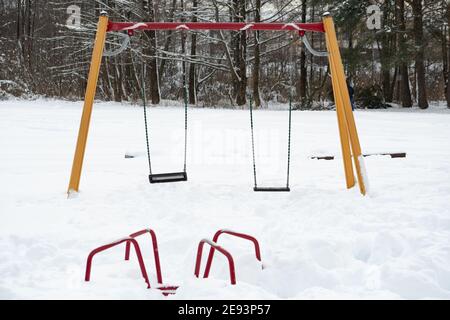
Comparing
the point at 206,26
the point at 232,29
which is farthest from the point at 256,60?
the point at 206,26

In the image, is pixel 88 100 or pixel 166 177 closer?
pixel 88 100

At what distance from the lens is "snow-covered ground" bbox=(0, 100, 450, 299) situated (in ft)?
10.6

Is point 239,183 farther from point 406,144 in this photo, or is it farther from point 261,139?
point 406,144

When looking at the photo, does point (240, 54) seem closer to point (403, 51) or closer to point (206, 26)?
point (403, 51)

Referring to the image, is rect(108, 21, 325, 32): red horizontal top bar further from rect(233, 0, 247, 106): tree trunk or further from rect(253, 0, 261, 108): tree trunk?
rect(253, 0, 261, 108): tree trunk

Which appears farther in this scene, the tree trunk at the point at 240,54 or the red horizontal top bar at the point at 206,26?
the tree trunk at the point at 240,54

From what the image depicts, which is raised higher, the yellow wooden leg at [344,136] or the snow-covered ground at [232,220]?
the yellow wooden leg at [344,136]

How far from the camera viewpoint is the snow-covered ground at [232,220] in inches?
127


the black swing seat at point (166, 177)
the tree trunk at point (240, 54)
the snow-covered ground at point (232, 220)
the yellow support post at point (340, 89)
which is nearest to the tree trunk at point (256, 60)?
the tree trunk at point (240, 54)

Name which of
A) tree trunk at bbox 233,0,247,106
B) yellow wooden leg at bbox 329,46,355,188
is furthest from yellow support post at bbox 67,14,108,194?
tree trunk at bbox 233,0,247,106

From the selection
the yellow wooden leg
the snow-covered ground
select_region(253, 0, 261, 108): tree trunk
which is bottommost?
the snow-covered ground

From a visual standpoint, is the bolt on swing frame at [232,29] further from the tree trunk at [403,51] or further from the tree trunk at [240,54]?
the tree trunk at [403,51]

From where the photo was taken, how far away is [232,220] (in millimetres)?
4836

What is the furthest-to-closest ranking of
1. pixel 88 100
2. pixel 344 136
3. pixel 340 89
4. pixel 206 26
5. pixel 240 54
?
1. pixel 240 54
2. pixel 344 136
3. pixel 340 89
4. pixel 88 100
5. pixel 206 26
